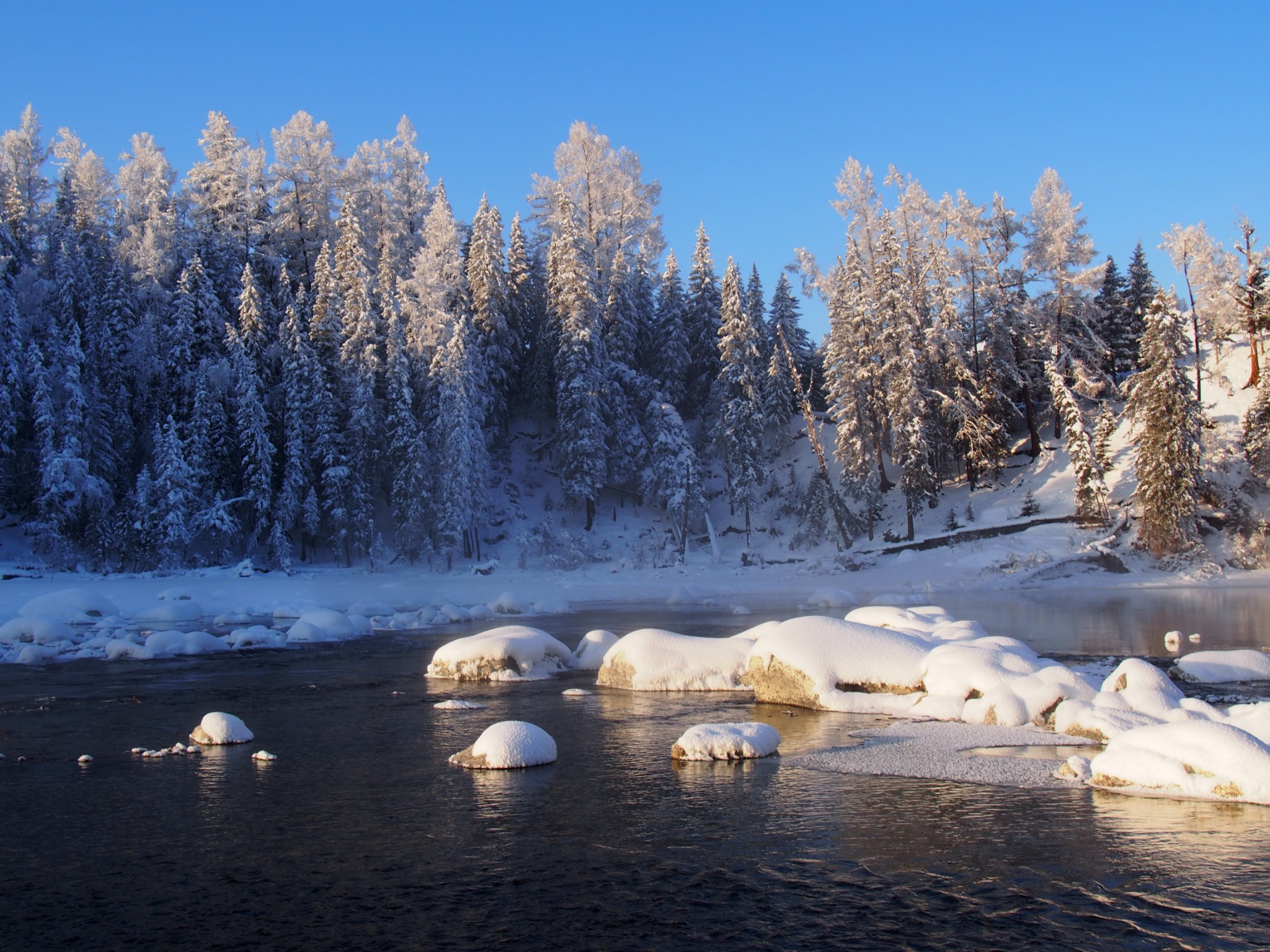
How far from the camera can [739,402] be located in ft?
164

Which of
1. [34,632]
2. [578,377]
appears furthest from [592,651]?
[578,377]

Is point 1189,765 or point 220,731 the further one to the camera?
point 220,731

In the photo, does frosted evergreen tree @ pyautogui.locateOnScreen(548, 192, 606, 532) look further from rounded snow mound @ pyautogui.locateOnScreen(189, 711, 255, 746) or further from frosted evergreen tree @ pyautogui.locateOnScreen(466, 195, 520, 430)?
rounded snow mound @ pyautogui.locateOnScreen(189, 711, 255, 746)

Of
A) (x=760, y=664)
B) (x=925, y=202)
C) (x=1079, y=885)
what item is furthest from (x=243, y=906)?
(x=925, y=202)

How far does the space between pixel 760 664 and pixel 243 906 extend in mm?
10079

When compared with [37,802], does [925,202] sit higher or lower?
higher

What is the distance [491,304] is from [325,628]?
28577 mm

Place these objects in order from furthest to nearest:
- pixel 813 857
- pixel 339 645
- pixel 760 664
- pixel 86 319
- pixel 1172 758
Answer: pixel 86 319
pixel 339 645
pixel 760 664
pixel 1172 758
pixel 813 857

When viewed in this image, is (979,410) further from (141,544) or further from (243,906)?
(243,906)

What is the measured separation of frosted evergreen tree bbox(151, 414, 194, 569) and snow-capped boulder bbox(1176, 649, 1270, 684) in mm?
35578

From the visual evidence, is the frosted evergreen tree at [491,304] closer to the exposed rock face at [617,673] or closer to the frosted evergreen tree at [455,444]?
the frosted evergreen tree at [455,444]

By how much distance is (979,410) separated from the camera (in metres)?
45.4

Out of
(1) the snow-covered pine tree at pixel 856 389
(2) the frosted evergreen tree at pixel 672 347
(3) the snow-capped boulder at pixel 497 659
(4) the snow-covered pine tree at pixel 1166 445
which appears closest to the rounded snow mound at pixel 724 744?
(3) the snow-capped boulder at pixel 497 659

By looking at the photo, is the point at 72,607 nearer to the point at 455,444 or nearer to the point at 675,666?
the point at 455,444
